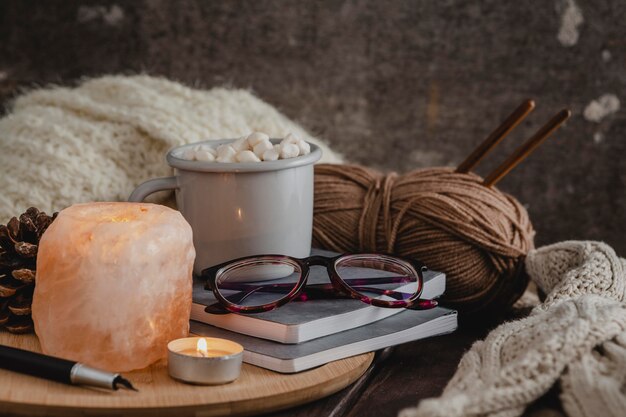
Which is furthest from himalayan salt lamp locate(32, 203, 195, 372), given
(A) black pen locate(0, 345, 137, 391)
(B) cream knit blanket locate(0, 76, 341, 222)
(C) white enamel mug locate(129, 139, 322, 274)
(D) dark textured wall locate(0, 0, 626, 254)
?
(D) dark textured wall locate(0, 0, 626, 254)

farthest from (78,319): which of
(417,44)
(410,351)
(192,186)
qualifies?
(417,44)

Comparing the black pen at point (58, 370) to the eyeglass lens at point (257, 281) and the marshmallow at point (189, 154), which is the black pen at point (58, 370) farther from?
the marshmallow at point (189, 154)

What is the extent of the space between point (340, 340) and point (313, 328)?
0.03 meters

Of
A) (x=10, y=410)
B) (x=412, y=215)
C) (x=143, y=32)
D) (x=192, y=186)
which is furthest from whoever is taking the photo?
(x=143, y=32)

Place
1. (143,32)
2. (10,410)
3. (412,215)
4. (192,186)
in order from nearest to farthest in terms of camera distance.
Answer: (10,410)
(192,186)
(412,215)
(143,32)

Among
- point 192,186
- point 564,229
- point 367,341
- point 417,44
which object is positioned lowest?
point 564,229

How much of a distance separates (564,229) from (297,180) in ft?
2.79

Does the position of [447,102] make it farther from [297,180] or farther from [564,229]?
[297,180]

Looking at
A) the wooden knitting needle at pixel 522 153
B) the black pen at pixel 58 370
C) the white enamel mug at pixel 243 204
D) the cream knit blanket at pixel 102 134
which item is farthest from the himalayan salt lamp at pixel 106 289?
the wooden knitting needle at pixel 522 153

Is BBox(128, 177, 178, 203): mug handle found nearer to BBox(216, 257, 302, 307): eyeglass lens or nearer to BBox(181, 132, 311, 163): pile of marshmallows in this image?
BBox(181, 132, 311, 163): pile of marshmallows

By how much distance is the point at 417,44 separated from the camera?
1377mm

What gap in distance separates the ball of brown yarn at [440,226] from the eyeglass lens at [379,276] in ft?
0.39

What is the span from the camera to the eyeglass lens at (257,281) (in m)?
0.67

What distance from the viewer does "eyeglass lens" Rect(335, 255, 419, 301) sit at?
685 millimetres
